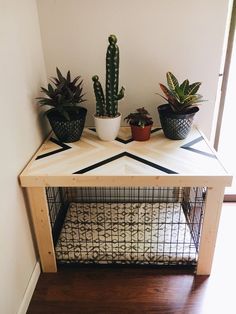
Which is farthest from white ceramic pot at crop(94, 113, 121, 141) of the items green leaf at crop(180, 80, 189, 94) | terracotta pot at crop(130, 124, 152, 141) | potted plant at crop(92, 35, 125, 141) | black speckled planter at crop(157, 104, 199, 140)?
green leaf at crop(180, 80, 189, 94)

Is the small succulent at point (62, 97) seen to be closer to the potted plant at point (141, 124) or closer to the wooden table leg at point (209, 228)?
the potted plant at point (141, 124)

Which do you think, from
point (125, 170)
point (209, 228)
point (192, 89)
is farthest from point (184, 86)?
point (209, 228)

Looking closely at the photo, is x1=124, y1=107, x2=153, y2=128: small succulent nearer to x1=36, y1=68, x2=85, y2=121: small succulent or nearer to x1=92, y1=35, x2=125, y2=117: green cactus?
x1=92, y1=35, x2=125, y2=117: green cactus

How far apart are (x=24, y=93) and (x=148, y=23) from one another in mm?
838

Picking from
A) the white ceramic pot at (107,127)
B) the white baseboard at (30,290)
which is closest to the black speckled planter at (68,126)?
the white ceramic pot at (107,127)

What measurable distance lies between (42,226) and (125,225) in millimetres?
599

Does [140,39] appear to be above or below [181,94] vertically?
above

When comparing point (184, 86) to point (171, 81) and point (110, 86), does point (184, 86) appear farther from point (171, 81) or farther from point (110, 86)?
point (110, 86)

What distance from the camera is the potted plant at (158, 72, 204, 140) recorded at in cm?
160

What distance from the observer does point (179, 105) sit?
1620 mm

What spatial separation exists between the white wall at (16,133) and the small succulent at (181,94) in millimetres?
759

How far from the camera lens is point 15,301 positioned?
1.31 metres

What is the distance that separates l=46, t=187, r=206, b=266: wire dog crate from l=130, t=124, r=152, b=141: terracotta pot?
1.77 feet

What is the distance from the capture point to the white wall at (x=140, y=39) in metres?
1.63
